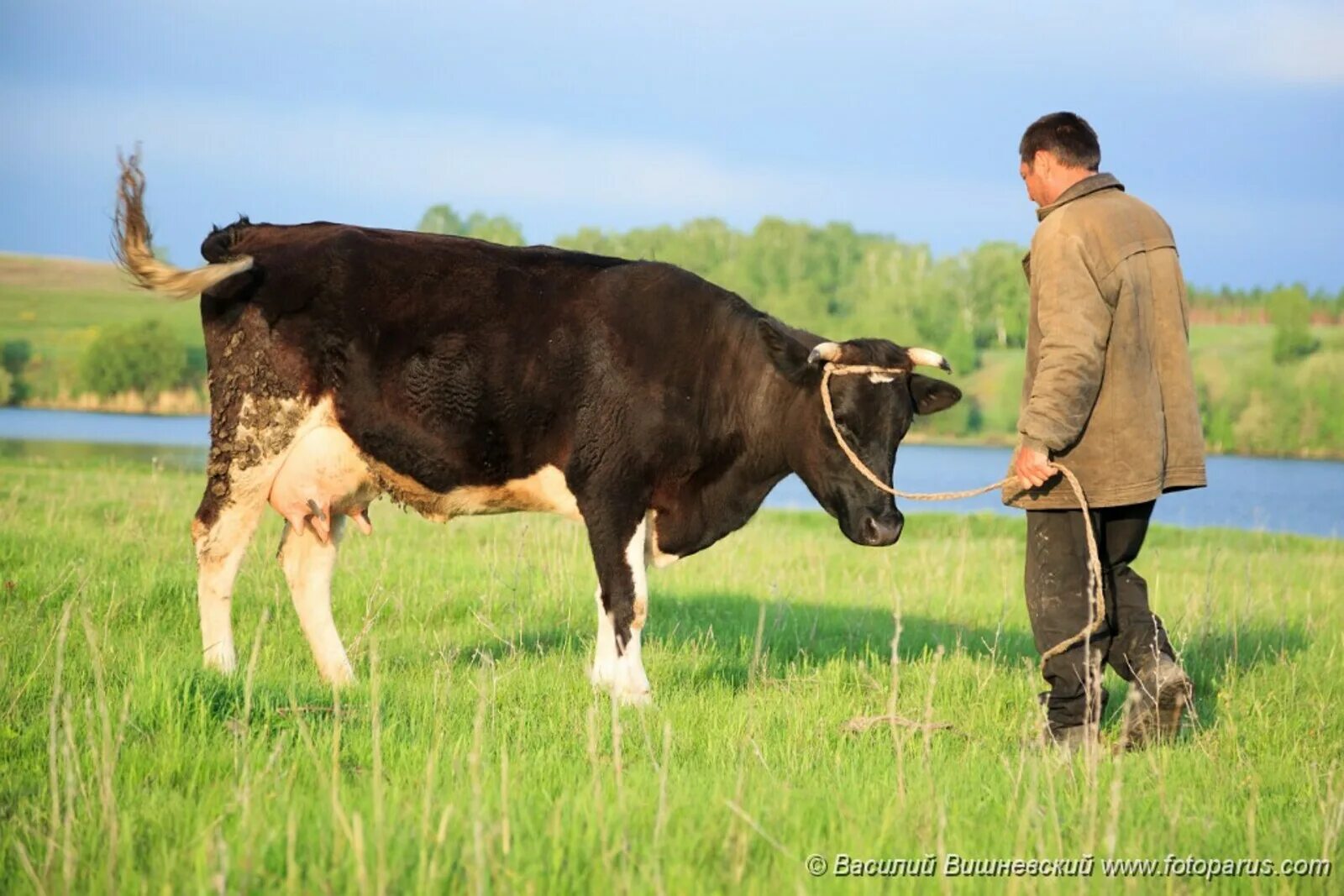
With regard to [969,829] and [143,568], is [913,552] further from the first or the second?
[969,829]

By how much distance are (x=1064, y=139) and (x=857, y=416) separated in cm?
197

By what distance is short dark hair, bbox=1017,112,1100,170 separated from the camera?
6.87 m

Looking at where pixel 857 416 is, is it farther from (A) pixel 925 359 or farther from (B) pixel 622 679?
(B) pixel 622 679

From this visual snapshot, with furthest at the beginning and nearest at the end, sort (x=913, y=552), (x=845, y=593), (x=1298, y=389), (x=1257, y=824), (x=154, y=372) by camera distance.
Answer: (x=1298, y=389) → (x=154, y=372) → (x=913, y=552) → (x=845, y=593) → (x=1257, y=824)

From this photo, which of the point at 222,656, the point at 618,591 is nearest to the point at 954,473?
the point at 618,591

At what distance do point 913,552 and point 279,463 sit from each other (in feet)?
35.8

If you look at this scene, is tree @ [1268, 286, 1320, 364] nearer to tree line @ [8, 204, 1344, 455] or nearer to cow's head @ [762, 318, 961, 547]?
tree line @ [8, 204, 1344, 455]

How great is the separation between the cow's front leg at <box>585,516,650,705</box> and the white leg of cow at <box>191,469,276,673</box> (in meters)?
1.97

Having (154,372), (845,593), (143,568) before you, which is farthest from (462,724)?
(154,372)

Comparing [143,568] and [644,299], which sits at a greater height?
[644,299]

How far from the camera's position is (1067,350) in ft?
21.4

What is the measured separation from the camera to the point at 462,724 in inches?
257

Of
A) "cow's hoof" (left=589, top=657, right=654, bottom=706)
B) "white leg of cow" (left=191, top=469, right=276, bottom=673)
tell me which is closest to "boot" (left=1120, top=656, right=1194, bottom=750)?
"cow's hoof" (left=589, top=657, right=654, bottom=706)

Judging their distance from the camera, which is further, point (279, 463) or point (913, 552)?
point (913, 552)
